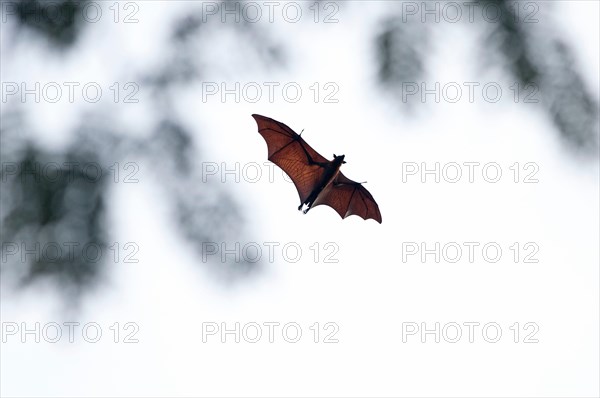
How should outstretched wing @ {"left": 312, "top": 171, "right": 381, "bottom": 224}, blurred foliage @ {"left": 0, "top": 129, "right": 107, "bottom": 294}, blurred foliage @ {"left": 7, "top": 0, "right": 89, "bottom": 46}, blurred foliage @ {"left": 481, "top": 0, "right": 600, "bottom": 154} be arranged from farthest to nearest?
outstretched wing @ {"left": 312, "top": 171, "right": 381, "bottom": 224} < blurred foliage @ {"left": 7, "top": 0, "right": 89, "bottom": 46} < blurred foliage @ {"left": 0, "top": 129, "right": 107, "bottom": 294} < blurred foliage @ {"left": 481, "top": 0, "right": 600, "bottom": 154}

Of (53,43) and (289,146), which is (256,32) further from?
(289,146)

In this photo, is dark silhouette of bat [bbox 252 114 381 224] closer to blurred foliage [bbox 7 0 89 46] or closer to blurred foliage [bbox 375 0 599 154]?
blurred foliage [bbox 7 0 89 46]

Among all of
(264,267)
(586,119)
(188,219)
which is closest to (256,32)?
(188,219)

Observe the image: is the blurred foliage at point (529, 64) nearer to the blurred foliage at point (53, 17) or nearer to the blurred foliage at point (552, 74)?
the blurred foliage at point (552, 74)

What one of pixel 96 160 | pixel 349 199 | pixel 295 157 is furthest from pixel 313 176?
pixel 96 160

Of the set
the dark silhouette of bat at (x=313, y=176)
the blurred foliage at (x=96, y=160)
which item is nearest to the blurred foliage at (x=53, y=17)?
the blurred foliage at (x=96, y=160)

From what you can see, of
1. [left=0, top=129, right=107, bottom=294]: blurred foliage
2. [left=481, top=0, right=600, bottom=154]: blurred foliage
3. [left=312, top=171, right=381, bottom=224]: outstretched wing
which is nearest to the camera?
[left=481, top=0, right=600, bottom=154]: blurred foliage

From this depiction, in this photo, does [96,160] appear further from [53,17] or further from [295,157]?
[295,157]

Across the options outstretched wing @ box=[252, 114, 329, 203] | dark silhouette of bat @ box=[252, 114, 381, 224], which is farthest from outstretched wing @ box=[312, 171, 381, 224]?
outstretched wing @ box=[252, 114, 329, 203]
